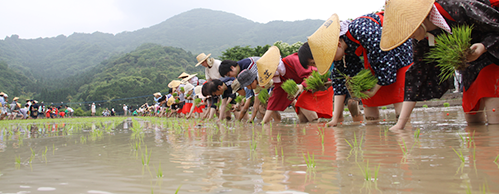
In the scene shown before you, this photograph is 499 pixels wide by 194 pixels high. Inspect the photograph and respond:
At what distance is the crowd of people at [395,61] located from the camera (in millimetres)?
2395

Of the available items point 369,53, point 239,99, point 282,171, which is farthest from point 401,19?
point 239,99

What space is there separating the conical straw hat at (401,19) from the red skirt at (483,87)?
2.89 feet

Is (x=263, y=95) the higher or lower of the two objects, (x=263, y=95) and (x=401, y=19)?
the lower

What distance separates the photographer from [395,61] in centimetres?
349

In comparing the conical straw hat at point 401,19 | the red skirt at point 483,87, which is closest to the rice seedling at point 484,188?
the conical straw hat at point 401,19

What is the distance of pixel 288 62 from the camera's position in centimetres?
538

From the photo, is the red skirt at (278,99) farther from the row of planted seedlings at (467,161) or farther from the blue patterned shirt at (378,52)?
the row of planted seedlings at (467,161)

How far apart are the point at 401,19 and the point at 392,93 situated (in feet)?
4.89

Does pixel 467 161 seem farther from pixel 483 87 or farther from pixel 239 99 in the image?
pixel 239 99

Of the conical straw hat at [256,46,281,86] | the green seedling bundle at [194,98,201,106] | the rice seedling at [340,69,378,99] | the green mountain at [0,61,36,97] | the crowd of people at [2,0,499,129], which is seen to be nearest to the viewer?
the crowd of people at [2,0,499,129]

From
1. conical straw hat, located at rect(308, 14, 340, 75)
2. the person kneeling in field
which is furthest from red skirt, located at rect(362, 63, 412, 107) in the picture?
the person kneeling in field

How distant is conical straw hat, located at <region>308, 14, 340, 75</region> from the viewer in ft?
10.6

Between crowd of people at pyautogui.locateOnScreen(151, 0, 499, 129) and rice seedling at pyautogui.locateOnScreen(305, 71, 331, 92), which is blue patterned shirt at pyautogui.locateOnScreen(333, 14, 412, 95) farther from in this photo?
rice seedling at pyautogui.locateOnScreen(305, 71, 331, 92)

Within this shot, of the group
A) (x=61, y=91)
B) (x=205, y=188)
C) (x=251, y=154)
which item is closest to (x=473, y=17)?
(x=251, y=154)
